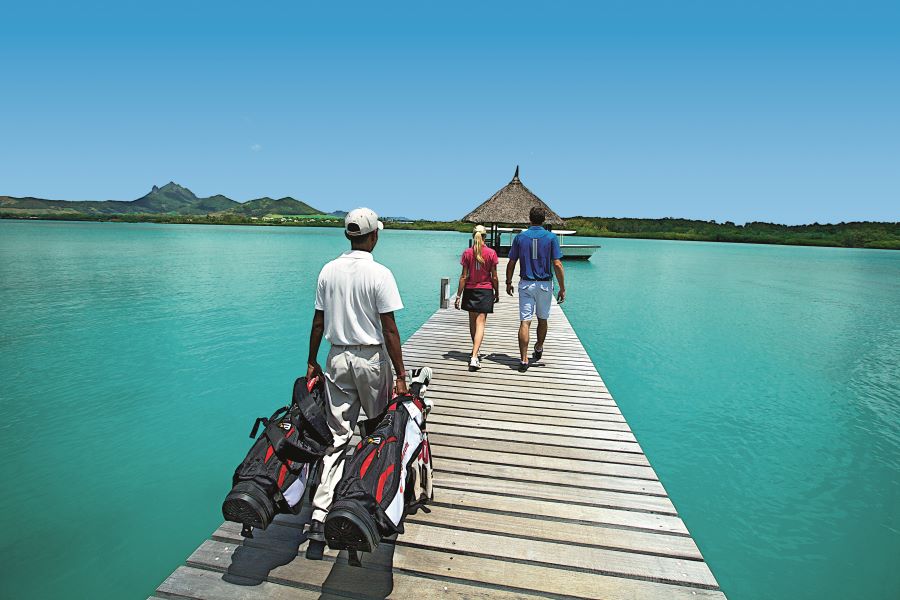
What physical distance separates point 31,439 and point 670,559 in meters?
9.04

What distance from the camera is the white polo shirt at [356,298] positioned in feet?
8.86

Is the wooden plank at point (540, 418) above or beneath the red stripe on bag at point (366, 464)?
beneath

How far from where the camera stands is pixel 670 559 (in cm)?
276

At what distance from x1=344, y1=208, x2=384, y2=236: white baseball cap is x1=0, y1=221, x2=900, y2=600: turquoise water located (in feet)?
13.9

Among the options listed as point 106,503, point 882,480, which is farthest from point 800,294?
point 106,503

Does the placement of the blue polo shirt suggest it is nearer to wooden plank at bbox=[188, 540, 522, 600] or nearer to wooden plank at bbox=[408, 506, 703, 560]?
wooden plank at bbox=[408, 506, 703, 560]

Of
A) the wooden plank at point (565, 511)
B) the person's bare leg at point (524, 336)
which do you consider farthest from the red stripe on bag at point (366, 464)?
the person's bare leg at point (524, 336)

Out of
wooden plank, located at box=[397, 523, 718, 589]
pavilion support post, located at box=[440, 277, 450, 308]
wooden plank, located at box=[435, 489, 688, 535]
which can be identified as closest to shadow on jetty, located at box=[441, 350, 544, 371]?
wooden plank, located at box=[435, 489, 688, 535]

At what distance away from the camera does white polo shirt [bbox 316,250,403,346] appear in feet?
8.86

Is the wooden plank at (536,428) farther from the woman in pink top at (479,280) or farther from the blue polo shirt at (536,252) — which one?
the blue polo shirt at (536,252)

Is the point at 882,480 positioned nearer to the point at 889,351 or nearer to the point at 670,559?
the point at 670,559

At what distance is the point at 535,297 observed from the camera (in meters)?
6.17

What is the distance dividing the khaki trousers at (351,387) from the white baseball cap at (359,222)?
70 centimetres

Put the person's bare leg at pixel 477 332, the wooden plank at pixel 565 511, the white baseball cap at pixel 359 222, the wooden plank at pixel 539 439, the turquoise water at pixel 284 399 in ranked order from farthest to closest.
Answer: the person's bare leg at pixel 477 332, the turquoise water at pixel 284 399, the wooden plank at pixel 539 439, the wooden plank at pixel 565 511, the white baseball cap at pixel 359 222
